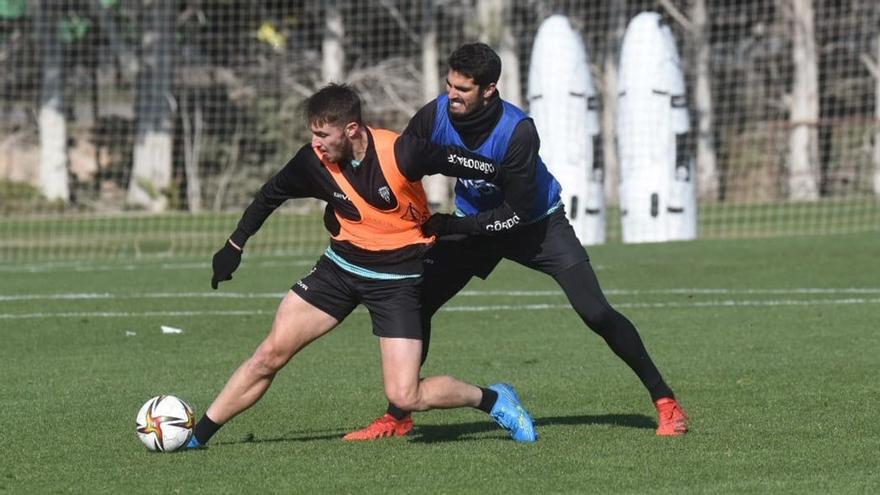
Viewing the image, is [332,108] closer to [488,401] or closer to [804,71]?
[488,401]

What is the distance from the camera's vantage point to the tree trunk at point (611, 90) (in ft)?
127

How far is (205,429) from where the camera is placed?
7.98 metres

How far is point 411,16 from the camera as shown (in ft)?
135

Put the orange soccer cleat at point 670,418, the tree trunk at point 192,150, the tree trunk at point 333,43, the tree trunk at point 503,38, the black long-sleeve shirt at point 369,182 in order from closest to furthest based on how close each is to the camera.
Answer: the black long-sleeve shirt at point 369,182, the orange soccer cleat at point 670,418, the tree trunk at point 503,38, the tree trunk at point 192,150, the tree trunk at point 333,43

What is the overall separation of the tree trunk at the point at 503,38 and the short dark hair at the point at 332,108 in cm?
2571

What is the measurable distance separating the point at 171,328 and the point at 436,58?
84.1 ft

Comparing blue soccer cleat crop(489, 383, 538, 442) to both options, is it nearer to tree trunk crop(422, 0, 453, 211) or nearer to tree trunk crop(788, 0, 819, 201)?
tree trunk crop(422, 0, 453, 211)

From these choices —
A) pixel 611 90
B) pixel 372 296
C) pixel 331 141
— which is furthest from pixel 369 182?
pixel 611 90

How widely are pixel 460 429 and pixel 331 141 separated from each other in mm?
2104

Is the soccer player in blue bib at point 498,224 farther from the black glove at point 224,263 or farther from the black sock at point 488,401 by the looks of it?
the black glove at point 224,263

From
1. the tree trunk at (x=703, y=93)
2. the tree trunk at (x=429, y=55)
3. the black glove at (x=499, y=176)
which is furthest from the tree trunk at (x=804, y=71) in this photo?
the black glove at (x=499, y=176)

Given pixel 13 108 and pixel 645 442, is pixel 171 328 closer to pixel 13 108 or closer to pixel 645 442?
pixel 645 442

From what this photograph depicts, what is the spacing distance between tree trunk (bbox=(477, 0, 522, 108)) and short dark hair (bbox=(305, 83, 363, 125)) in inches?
1012

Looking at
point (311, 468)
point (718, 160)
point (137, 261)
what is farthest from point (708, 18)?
point (311, 468)
